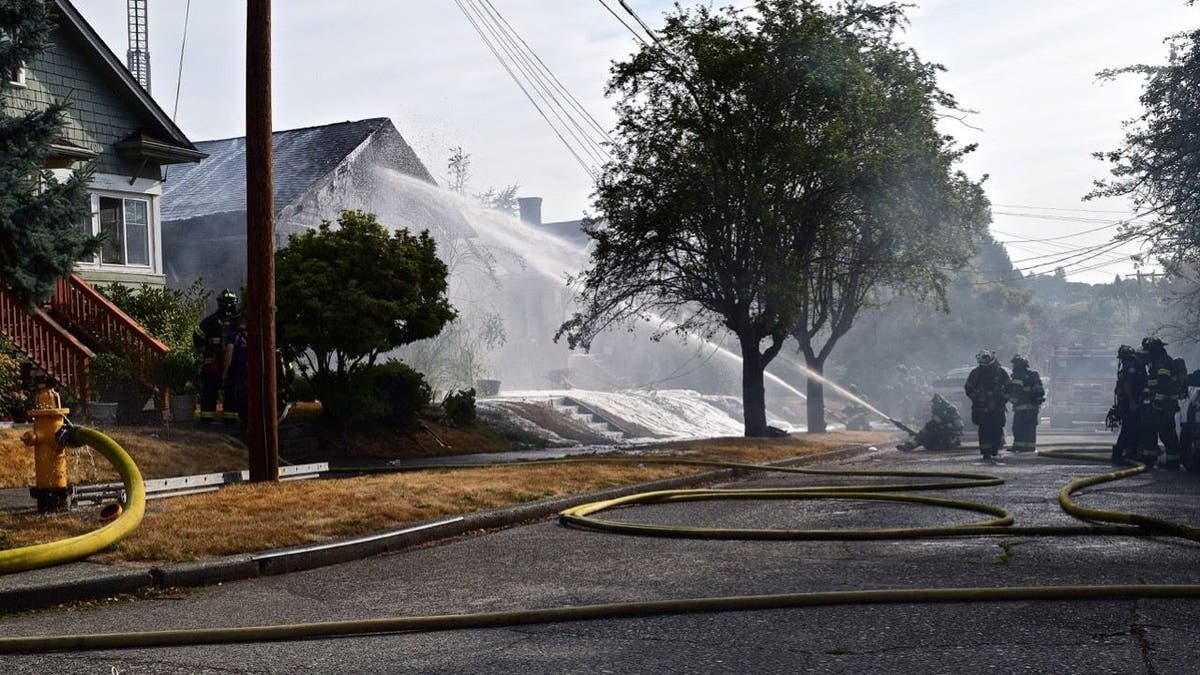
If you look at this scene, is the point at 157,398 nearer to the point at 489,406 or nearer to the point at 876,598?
the point at 489,406

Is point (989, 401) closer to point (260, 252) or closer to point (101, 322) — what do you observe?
point (260, 252)

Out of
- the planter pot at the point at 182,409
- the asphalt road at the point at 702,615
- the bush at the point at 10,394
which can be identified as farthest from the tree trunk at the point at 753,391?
the asphalt road at the point at 702,615

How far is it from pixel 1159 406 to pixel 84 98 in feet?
60.6

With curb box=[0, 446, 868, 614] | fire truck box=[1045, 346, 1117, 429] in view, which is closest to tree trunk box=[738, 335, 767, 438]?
curb box=[0, 446, 868, 614]

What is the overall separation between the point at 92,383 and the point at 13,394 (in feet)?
4.83

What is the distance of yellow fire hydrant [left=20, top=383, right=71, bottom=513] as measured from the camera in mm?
9367

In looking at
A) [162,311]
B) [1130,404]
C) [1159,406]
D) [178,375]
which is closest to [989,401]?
[1130,404]

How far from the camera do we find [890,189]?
79.6ft

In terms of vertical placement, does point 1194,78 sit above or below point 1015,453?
above

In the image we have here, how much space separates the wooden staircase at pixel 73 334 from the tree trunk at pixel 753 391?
11.1 metres

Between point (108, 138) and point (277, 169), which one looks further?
point (277, 169)

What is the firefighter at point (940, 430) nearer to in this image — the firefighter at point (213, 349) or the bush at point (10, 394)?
the firefighter at point (213, 349)

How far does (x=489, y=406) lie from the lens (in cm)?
2452

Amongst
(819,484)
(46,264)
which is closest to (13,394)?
(46,264)
